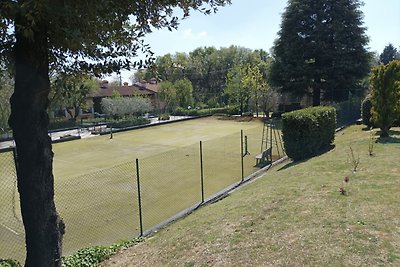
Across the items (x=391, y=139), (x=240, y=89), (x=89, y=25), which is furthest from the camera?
(x=240, y=89)

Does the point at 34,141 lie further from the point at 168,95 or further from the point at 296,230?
the point at 168,95

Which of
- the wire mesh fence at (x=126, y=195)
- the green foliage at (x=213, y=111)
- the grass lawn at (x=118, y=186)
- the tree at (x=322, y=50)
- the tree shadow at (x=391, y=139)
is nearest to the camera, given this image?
the wire mesh fence at (x=126, y=195)

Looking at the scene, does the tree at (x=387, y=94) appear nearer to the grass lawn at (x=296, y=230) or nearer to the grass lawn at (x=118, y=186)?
the grass lawn at (x=118, y=186)

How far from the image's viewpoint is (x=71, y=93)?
3.38 metres

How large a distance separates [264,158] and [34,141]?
13.6 meters

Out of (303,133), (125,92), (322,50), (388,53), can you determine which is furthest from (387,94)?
(388,53)

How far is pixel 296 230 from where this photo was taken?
567cm

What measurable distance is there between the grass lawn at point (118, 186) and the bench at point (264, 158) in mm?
380

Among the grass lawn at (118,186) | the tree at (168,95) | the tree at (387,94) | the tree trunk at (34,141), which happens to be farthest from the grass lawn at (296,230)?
the tree at (168,95)

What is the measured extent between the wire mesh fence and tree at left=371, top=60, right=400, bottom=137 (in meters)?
5.88

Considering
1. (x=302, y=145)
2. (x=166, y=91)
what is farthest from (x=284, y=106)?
(x=302, y=145)

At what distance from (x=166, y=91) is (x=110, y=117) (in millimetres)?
12986

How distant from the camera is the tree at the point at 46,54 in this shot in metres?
2.63

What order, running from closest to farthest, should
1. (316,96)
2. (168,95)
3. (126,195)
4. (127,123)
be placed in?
1. (126,195)
2. (316,96)
3. (127,123)
4. (168,95)
